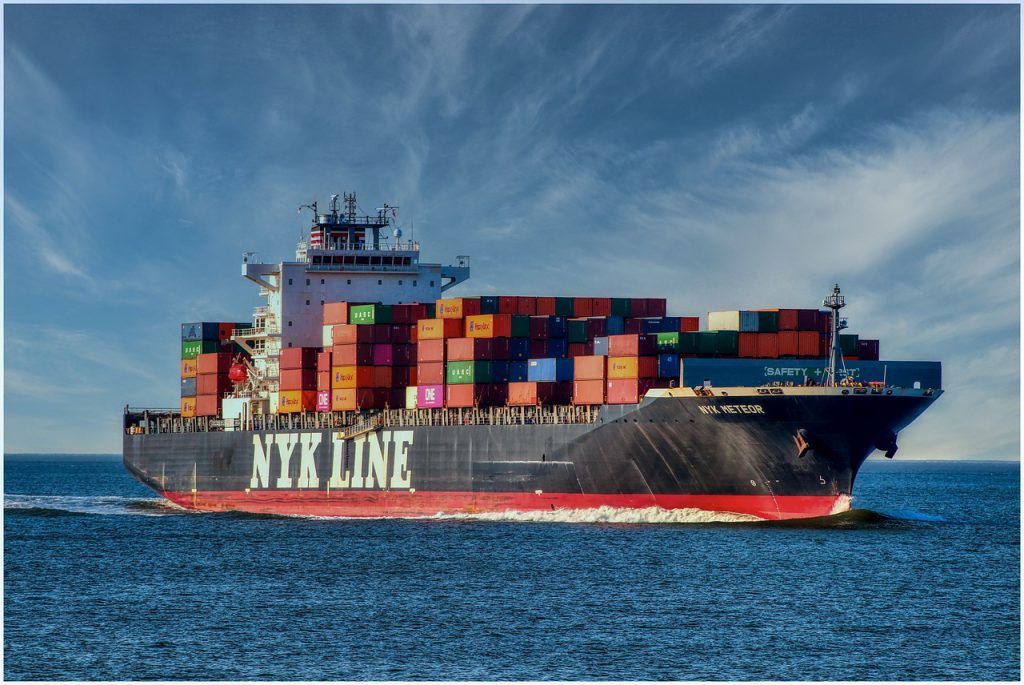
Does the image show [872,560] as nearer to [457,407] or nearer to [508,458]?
[508,458]

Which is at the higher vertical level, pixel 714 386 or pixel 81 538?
pixel 714 386

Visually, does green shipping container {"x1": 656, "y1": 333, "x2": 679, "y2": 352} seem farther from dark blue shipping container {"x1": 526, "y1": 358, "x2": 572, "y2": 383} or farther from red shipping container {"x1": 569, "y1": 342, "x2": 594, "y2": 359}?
red shipping container {"x1": 569, "y1": 342, "x2": 594, "y2": 359}

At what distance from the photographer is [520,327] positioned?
168 feet

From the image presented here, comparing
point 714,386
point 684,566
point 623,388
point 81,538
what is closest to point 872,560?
point 684,566

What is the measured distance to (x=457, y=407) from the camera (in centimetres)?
5159

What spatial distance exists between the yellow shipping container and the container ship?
7 cm

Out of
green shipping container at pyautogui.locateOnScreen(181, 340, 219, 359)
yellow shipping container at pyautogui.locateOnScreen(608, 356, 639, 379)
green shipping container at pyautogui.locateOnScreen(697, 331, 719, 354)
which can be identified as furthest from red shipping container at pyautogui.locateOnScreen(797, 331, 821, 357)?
green shipping container at pyautogui.locateOnScreen(181, 340, 219, 359)

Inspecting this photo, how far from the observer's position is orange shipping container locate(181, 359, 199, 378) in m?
67.9

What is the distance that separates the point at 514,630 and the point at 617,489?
18.3 metres

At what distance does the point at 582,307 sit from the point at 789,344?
32.9 feet

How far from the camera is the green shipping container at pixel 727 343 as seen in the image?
1836 inches

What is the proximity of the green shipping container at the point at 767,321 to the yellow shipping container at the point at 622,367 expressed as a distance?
460 cm

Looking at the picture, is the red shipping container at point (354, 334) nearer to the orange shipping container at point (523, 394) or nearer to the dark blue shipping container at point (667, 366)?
the orange shipping container at point (523, 394)

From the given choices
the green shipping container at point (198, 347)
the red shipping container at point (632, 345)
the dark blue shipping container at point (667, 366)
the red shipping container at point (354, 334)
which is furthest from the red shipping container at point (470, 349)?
the green shipping container at point (198, 347)
